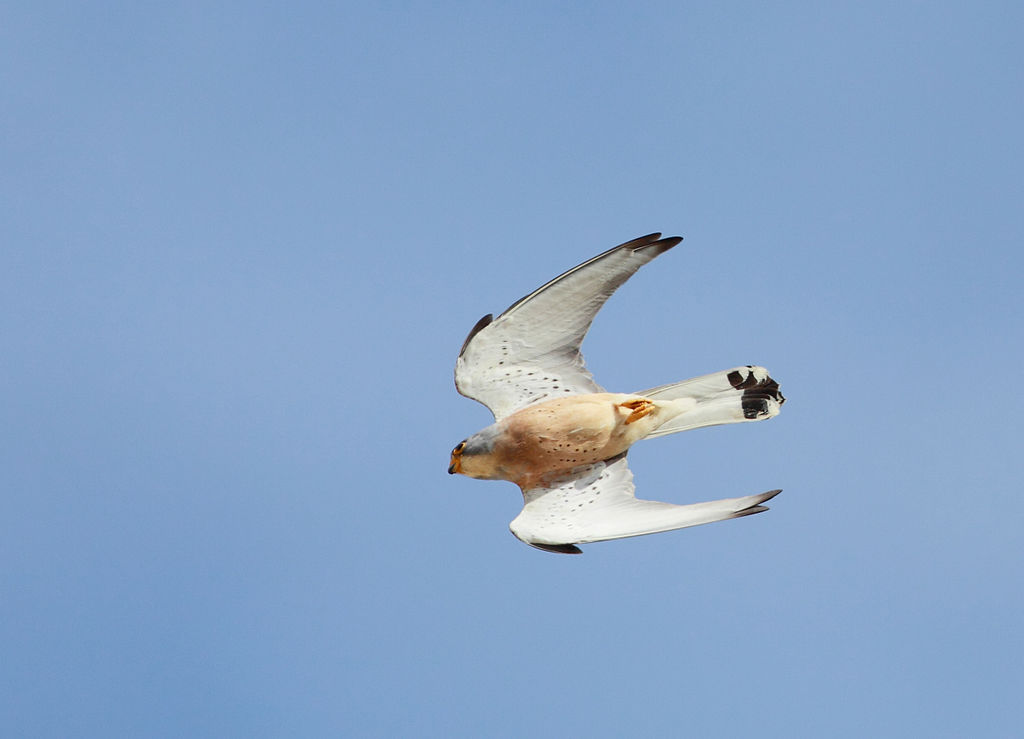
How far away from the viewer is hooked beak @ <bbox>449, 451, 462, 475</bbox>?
26.3 feet

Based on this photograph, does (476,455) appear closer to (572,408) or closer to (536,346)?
(572,408)

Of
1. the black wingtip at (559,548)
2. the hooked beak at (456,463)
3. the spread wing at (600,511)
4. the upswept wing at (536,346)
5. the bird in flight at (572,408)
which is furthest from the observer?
the hooked beak at (456,463)

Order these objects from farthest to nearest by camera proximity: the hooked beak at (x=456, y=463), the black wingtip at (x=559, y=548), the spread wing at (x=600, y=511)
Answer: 1. the hooked beak at (x=456, y=463)
2. the black wingtip at (x=559, y=548)
3. the spread wing at (x=600, y=511)

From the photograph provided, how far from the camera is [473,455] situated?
796cm

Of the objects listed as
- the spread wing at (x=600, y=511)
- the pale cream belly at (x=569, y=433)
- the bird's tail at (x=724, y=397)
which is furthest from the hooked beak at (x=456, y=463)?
the bird's tail at (x=724, y=397)

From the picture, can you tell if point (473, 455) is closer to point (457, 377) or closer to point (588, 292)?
point (457, 377)

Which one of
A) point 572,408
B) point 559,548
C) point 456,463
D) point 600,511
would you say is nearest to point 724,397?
point 572,408

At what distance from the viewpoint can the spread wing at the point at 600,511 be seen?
687 centimetres

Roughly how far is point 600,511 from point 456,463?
1186 mm

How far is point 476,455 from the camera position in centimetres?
795

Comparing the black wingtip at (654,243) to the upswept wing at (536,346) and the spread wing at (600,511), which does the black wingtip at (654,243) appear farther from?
the spread wing at (600,511)

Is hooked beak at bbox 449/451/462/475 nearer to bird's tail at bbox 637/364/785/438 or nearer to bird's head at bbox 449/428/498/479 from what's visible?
bird's head at bbox 449/428/498/479

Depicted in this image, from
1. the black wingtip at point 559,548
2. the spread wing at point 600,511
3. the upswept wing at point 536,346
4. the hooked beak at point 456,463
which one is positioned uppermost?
the upswept wing at point 536,346

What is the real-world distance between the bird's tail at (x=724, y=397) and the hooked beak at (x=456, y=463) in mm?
1436
